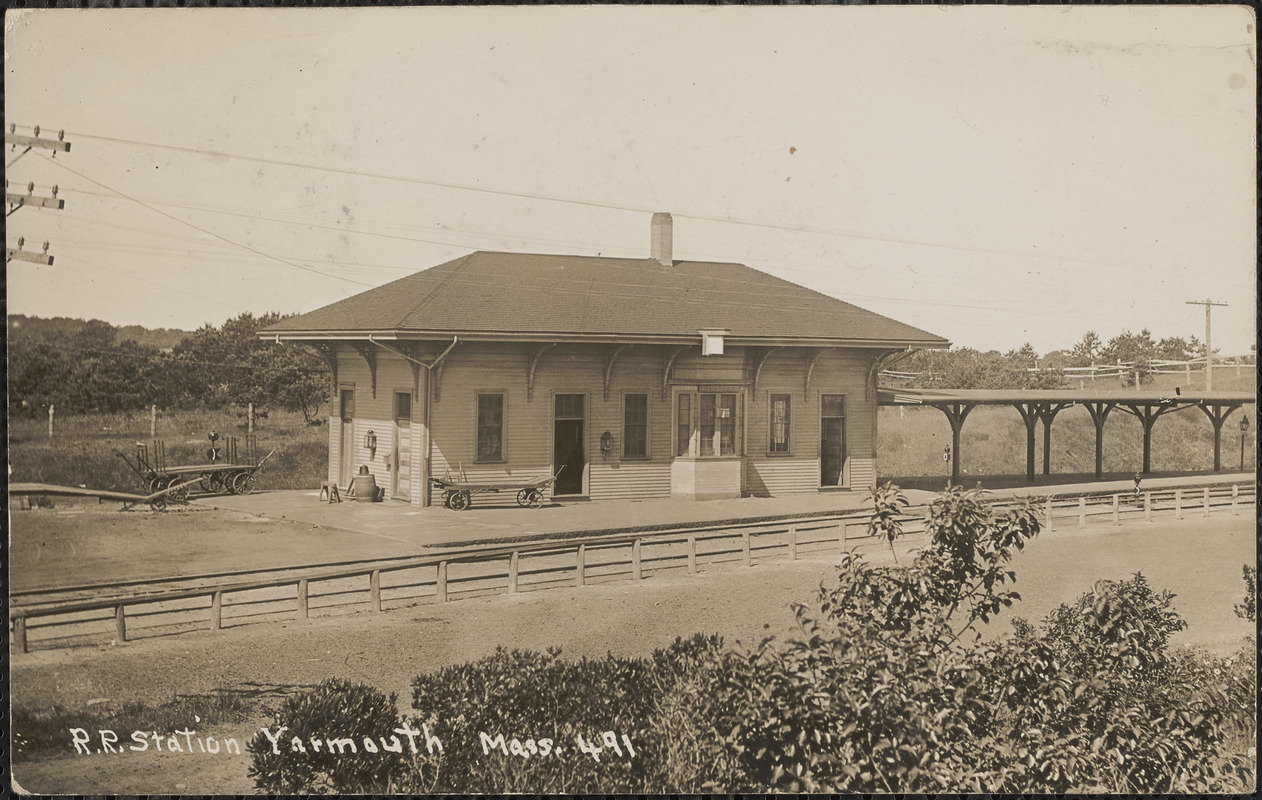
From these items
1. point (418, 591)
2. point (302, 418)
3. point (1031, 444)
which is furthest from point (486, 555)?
point (1031, 444)

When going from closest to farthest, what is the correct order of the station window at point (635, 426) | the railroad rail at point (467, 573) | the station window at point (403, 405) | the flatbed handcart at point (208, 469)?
the railroad rail at point (467, 573) → the flatbed handcart at point (208, 469) → the station window at point (403, 405) → the station window at point (635, 426)

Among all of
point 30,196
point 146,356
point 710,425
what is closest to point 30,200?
point 30,196

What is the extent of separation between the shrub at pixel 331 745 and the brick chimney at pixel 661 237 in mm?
3911

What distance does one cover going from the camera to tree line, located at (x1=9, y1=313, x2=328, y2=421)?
578 centimetres

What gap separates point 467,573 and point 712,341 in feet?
10.3

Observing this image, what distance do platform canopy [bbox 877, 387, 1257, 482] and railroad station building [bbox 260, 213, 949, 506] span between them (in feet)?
2.33

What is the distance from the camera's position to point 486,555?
6543mm

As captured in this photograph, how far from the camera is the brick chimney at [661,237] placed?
247 inches

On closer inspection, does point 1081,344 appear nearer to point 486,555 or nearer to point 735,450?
point 735,450

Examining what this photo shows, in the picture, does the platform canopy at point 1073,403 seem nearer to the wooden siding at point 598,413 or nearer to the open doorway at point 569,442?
the wooden siding at point 598,413

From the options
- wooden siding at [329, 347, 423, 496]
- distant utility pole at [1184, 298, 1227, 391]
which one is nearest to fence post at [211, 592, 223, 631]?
wooden siding at [329, 347, 423, 496]

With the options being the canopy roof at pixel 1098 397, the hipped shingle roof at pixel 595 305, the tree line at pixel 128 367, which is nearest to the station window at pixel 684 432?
the hipped shingle roof at pixel 595 305

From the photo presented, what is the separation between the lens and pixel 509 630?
6148 millimetres

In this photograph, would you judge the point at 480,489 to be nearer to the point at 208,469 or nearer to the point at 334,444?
the point at 334,444
